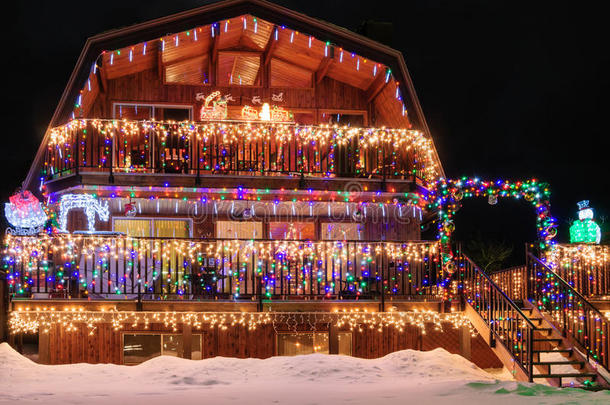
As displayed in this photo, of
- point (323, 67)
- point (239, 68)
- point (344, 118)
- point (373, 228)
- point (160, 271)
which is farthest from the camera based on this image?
point (344, 118)

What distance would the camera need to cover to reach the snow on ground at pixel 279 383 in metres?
10.1

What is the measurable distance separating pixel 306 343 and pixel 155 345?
3.49 metres

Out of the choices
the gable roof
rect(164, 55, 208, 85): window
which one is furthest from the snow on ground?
rect(164, 55, 208, 85): window

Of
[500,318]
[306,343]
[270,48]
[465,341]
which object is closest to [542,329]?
[500,318]

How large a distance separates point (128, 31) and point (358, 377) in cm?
922

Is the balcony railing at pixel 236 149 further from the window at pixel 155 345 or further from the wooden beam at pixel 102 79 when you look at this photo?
the window at pixel 155 345

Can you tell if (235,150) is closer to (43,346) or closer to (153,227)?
(153,227)

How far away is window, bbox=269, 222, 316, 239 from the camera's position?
59.6 feet

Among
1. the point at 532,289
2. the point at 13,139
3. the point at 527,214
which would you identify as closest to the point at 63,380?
the point at 532,289

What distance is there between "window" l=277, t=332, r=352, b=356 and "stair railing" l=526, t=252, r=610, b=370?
441 cm

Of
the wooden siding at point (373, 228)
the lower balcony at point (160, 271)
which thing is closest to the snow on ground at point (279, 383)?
the lower balcony at point (160, 271)

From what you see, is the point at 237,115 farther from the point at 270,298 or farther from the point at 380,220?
the point at 270,298

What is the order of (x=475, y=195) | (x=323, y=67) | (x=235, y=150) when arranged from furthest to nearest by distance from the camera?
(x=323, y=67)
(x=235, y=150)
(x=475, y=195)

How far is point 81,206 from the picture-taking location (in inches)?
615
